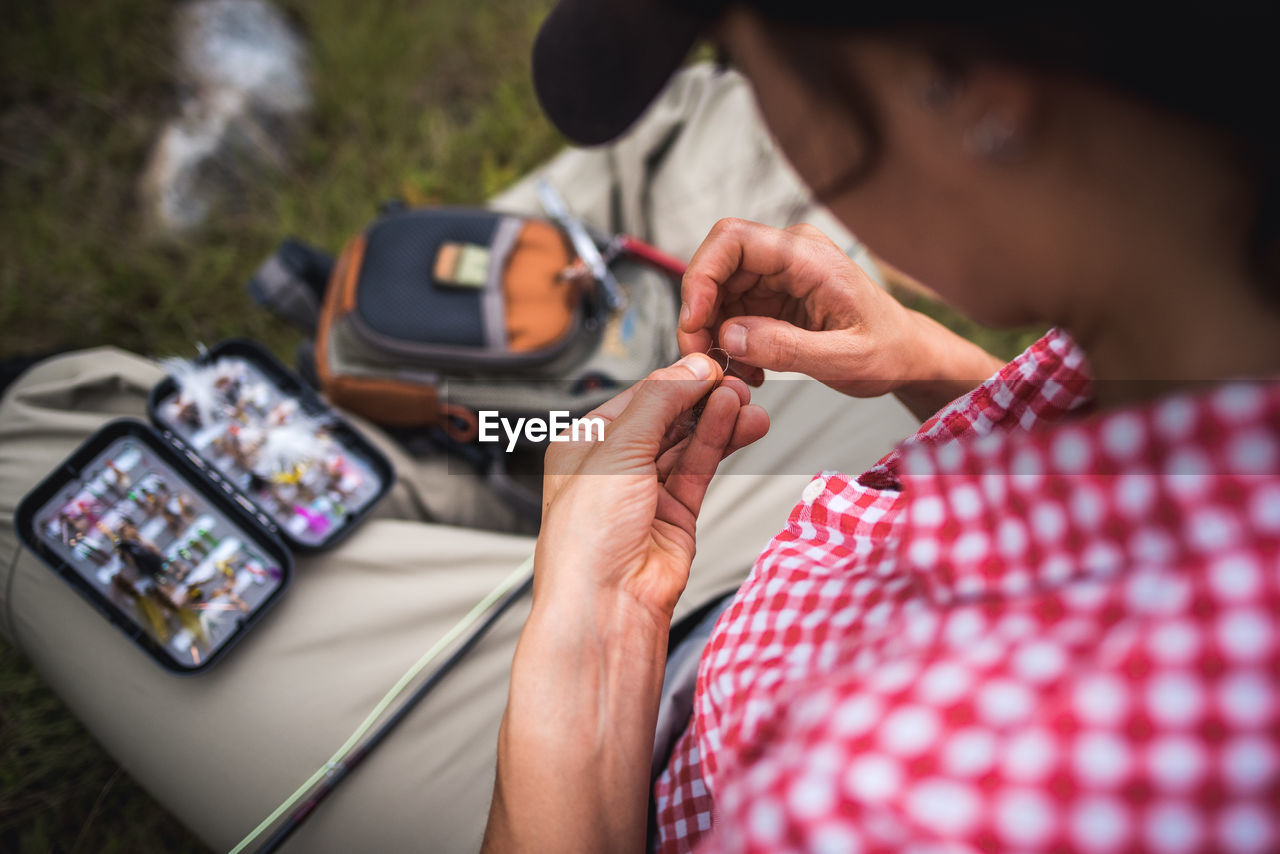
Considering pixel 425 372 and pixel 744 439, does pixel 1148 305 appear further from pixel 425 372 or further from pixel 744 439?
pixel 425 372

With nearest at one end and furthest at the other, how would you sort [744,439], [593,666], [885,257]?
[885,257], [593,666], [744,439]

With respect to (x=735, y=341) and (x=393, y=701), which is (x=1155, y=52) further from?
(x=393, y=701)

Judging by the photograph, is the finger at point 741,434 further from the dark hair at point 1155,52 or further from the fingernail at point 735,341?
the dark hair at point 1155,52

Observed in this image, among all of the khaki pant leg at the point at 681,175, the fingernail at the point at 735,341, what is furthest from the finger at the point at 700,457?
the khaki pant leg at the point at 681,175

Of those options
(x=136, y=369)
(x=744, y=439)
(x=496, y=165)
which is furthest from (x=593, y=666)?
(x=496, y=165)

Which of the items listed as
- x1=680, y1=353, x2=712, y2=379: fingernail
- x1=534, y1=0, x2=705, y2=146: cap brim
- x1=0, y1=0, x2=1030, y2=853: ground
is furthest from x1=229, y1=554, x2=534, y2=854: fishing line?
x1=0, y1=0, x2=1030, y2=853: ground

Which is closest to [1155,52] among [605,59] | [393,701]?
[605,59]
